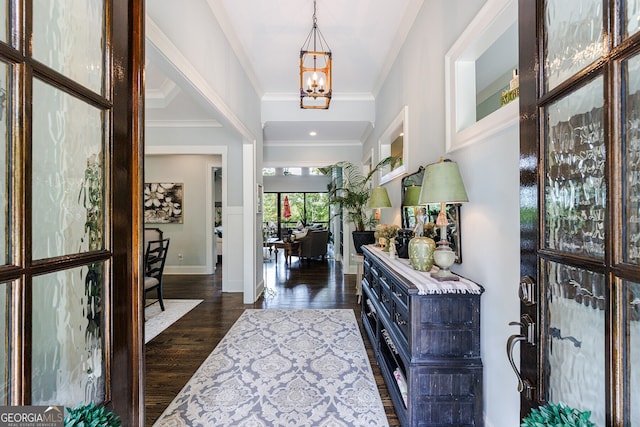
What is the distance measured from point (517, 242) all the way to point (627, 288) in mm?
858

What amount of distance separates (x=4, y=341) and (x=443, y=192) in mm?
1740

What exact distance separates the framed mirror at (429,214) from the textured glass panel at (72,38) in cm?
192

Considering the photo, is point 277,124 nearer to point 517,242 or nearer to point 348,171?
point 348,171

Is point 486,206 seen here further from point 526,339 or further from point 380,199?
point 380,199

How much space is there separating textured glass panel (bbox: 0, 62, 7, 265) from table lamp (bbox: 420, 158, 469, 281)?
1.67 meters

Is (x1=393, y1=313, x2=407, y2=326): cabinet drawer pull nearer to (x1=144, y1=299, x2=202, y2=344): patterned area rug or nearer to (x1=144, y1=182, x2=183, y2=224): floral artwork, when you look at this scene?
(x1=144, y1=299, x2=202, y2=344): patterned area rug

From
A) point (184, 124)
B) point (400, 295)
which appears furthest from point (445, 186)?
point (184, 124)

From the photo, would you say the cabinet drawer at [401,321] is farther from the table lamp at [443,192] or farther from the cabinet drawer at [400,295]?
the table lamp at [443,192]

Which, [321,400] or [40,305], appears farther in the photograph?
[321,400]

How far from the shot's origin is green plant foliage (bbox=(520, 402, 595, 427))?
1.91 feet

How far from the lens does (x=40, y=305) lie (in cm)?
61

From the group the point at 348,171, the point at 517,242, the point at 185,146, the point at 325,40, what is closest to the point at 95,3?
the point at 517,242

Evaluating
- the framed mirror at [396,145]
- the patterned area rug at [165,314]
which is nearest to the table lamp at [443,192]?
the framed mirror at [396,145]

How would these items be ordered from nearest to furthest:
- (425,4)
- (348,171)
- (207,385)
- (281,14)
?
(207,385), (425,4), (281,14), (348,171)
